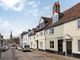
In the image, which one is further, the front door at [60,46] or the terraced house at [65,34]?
the front door at [60,46]

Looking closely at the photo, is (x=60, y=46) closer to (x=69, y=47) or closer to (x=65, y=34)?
(x=65, y=34)

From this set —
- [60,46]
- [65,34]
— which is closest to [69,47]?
[65,34]

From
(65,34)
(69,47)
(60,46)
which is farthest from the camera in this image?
(60,46)

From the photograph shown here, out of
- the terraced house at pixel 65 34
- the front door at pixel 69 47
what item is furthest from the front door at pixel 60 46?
the front door at pixel 69 47

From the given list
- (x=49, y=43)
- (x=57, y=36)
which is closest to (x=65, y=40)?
(x=57, y=36)

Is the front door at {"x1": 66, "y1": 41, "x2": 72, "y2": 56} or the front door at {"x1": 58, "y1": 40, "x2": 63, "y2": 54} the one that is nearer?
the front door at {"x1": 66, "y1": 41, "x2": 72, "y2": 56}

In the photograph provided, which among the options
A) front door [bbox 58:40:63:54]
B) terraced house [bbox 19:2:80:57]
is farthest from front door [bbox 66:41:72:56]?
front door [bbox 58:40:63:54]

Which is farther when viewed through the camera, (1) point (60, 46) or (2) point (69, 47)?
(1) point (60, 46)

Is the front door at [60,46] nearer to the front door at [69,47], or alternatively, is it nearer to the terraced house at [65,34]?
the terraced house at [65,34]

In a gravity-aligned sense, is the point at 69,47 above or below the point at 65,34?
below

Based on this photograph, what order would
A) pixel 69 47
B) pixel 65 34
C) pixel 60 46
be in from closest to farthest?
1. pixel 69 47
2. pixel 65 34
3. pixel 60 46

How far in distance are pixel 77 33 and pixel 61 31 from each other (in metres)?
7.08

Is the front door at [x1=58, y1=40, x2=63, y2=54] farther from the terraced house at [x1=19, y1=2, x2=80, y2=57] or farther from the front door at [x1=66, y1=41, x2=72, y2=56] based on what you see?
the front door at [x1=66, y1=41, x2=72, y2=56]

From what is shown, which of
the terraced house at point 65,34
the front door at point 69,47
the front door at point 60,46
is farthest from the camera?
the front door at point 60,46
